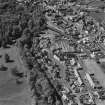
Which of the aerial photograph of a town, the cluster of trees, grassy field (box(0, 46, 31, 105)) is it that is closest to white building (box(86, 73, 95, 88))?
the aerial photograph of a town

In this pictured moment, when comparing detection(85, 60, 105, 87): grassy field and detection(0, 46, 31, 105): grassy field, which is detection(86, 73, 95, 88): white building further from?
detection(0, 46, 31, 105): grassy field

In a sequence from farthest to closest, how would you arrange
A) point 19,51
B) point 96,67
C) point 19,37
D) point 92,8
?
point 92,8, point 19,37, point 19,51, point 96,67

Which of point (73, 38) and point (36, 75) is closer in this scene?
point (36, 75)

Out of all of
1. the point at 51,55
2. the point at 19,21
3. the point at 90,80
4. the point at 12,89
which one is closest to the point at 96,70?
the point at 90,80

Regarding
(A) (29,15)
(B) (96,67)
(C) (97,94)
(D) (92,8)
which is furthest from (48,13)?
(C) (97,94)

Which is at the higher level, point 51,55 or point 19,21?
point 19,21

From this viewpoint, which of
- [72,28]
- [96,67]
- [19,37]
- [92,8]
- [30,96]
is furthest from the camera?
[92,8]

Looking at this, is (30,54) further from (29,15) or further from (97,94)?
(29,15)

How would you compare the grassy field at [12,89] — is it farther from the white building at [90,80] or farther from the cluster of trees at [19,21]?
the white building at [90,80]

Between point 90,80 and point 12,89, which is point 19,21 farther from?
point 90,80
